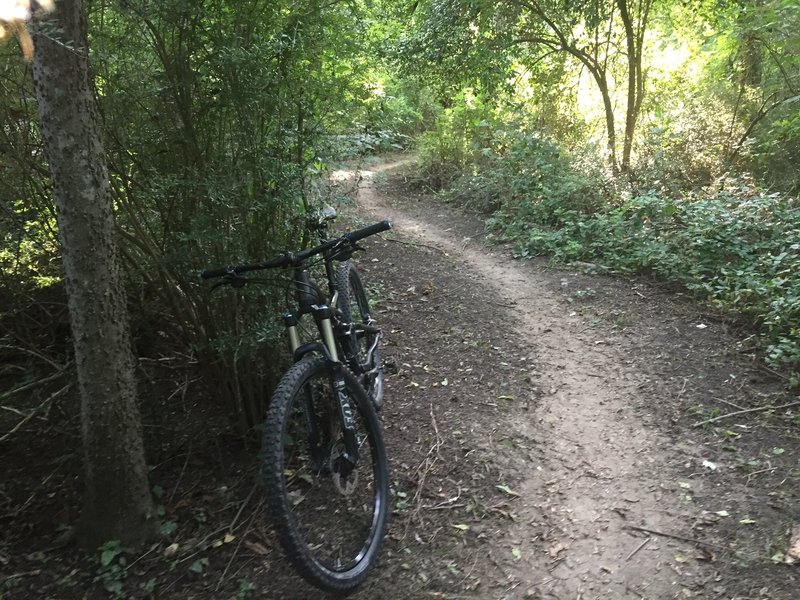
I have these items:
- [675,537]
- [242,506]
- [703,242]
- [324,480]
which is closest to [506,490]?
[675,537]

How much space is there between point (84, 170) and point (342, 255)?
1.27 metres

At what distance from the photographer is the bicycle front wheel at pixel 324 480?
7.01 ft

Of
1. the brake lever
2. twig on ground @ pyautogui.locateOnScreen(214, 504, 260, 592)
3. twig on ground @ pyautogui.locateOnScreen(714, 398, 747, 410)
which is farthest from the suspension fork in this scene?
twig on ground @ pyautogui.locateOnScreen(714, 398, 747, 410)

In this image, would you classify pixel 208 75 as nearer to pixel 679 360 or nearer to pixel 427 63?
pixel 679 360

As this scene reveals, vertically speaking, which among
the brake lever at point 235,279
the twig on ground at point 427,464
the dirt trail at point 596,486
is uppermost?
the brake lever at point 235,279

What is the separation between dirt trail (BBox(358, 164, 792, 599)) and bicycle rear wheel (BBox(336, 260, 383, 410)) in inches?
40.7

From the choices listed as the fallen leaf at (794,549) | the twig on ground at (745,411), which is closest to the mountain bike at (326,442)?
the fallen leaf at (794,549)

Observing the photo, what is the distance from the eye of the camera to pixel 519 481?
10.4 feet

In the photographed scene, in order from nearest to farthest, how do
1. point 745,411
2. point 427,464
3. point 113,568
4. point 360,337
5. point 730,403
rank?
point 113,568
point 427,464
point 360,337
point 745,411
point 730,403

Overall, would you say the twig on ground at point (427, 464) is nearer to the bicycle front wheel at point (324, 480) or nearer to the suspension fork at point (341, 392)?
the bicycle front wheel at point (324, 480)

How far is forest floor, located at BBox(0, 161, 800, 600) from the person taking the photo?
250cm

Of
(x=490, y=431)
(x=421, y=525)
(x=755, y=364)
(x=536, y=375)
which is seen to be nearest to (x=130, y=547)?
(x=421, y=525)

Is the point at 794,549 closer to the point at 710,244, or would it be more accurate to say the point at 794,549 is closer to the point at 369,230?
the point at 369,230

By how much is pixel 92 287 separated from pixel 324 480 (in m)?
1.53
